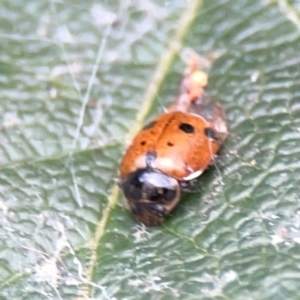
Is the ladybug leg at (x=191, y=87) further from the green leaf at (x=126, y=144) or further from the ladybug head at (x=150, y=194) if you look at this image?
the ladybug head at (x=150, y=194)

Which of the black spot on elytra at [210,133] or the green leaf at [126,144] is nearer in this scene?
the green leaf at [126,144]

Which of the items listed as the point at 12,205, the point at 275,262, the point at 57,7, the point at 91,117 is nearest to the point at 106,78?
the point at 91,117

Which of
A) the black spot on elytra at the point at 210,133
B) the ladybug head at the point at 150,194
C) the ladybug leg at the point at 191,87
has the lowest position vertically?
the ladybug head at the point at 150,194

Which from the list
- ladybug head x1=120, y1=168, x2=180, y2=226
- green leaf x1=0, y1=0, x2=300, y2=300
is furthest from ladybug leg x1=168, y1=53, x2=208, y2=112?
ladybug head x1=120, y1=168, x2=180, y2=226

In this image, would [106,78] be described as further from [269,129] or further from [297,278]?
[297,278]

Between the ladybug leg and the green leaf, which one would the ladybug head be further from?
the ladybug leg

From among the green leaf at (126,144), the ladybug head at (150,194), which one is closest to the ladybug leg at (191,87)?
the green leaf at (126,144)

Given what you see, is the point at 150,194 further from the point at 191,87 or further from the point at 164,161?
the point at 191,87
